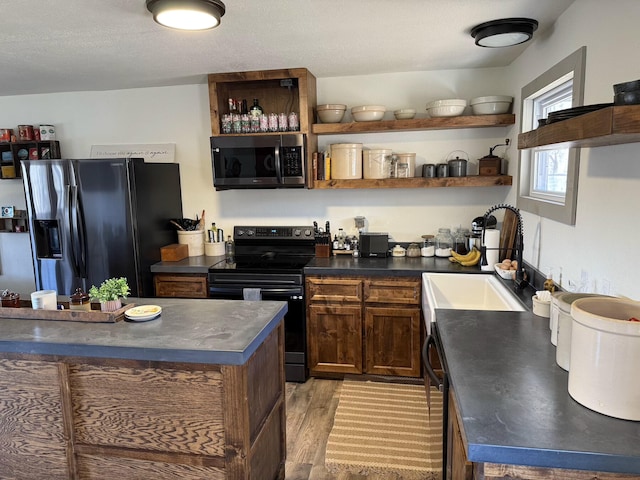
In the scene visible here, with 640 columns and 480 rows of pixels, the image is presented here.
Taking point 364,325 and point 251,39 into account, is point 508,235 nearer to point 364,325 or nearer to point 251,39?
point 364,325

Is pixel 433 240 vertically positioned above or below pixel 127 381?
above

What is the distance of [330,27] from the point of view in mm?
2439

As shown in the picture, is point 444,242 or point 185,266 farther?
point 444,242

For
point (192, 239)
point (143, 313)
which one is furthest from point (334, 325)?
point (143, 313)

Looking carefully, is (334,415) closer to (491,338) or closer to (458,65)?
(491,338)

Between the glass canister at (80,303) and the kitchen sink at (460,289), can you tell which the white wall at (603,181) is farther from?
the glass canister at (80,303)

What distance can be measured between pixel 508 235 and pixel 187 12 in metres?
2.44

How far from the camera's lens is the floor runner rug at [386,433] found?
234 cm

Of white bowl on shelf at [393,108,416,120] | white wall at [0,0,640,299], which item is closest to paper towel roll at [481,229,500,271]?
white wall at [0,0,640,299]

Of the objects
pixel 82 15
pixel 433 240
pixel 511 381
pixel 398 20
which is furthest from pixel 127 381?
pixel 433 240

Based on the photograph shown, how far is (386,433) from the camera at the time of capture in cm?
271

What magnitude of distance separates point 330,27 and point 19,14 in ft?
5.17

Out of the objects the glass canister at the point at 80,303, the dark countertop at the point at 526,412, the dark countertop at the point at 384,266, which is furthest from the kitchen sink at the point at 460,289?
the glass canister at the point at 80,303

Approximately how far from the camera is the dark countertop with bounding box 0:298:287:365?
1.61 metres
